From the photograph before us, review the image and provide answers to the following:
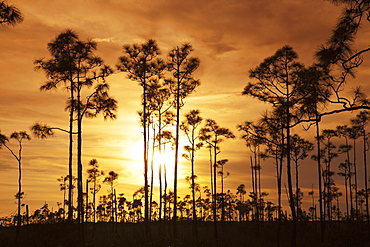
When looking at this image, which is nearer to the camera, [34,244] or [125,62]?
[34,244]

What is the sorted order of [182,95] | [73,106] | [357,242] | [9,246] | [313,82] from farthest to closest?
[182,95] < [357,242] < [73,106] < [9,246] < [313,82]

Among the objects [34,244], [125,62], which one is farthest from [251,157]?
[34,244]

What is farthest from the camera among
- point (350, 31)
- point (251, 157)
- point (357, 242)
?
point (251, 157)

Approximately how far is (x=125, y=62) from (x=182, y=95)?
598 cm

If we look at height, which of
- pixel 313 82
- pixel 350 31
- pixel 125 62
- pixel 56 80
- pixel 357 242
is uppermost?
pixel 125 62

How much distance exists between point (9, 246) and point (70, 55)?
13.3 meters

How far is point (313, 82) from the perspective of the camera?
13.8 m

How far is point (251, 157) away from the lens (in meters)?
54.1

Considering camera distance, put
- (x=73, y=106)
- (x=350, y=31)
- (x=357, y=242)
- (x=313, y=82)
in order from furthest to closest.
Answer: (x=357, y=242) < (x=73, y=106) < (x=313, y=82) < (x=350, y=31)

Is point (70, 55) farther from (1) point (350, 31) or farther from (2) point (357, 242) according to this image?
(2) point (357, 242)

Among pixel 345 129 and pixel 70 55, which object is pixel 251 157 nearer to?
pixel 345 129

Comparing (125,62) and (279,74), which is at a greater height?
(125,62)

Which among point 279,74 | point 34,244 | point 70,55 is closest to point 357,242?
point 279,74

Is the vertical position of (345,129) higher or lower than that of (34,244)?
higher
